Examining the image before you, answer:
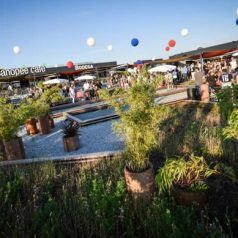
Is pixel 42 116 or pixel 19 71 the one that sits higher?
pixel 19 71

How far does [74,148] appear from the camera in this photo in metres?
7.29

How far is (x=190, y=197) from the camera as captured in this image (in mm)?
3426

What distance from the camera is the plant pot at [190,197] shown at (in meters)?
3.40

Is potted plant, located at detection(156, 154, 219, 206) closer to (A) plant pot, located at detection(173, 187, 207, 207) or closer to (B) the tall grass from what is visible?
(A) plant pot, located at detection(173, 187, 207, 207)

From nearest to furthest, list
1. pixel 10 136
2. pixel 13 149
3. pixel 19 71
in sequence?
1. pixel 13 149
2. pixel 10 136
3. pixel 19 71

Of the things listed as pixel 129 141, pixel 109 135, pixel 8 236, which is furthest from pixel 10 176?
pixel 109 135

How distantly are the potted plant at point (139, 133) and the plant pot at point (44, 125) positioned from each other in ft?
20.0

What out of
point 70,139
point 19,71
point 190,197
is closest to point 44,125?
point 70,139

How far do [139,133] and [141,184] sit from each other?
31.3 inches

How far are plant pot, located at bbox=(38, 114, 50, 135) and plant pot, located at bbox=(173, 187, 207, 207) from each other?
738cm

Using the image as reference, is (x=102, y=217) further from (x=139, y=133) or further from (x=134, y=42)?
(x=134, y=42)

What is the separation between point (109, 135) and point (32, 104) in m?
2.99

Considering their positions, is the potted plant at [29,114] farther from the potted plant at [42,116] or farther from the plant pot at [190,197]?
the plant pot at [190,197]

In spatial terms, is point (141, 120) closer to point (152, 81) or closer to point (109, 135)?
point (152, 81)
